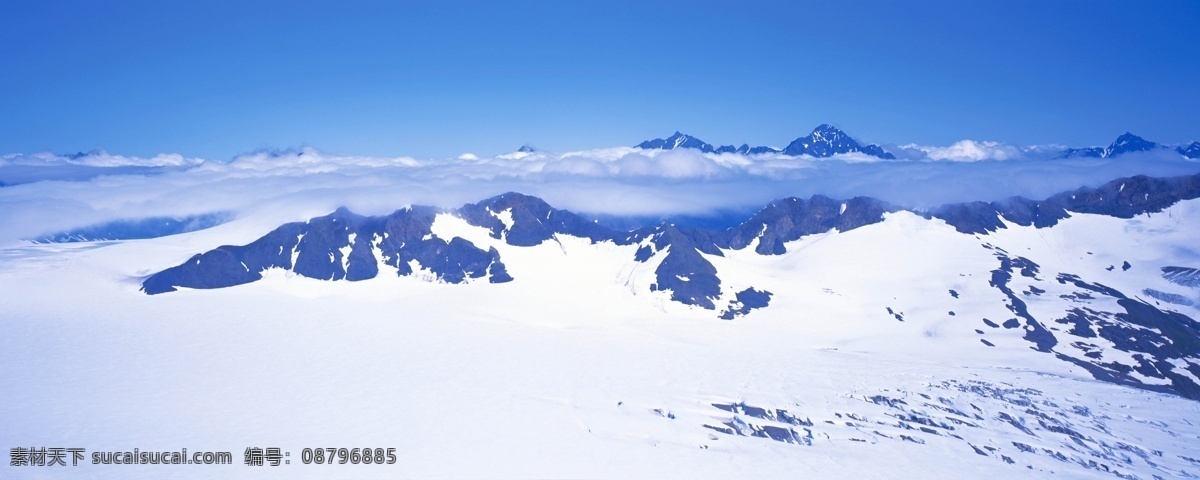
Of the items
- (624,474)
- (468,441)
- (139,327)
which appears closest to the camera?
(624,474)

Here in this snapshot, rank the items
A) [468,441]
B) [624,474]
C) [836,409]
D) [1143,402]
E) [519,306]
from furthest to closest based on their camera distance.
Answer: [519,306]
[1143,402]
[836,409]
[468,441]
[624,474]

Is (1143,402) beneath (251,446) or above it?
beneath

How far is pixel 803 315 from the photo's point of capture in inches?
7303

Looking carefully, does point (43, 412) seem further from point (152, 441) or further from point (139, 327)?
point (139, 327)

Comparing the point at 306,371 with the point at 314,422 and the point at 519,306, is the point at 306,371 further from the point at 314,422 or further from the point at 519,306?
the point at 519,306

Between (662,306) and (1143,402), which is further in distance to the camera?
(662,306)

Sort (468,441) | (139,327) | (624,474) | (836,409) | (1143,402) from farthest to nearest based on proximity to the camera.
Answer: (139,327) → (1143,402) → (836,409) → (468,441) → (624,474)

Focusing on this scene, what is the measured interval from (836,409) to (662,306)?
3435 inches

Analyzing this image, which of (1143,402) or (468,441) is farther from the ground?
(468,441)

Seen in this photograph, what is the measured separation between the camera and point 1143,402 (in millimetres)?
120188

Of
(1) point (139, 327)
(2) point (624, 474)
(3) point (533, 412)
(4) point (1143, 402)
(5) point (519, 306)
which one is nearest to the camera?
(2) point (624, 474)

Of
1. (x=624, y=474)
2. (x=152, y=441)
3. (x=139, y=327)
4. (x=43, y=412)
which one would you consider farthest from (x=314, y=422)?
(x=139, y=327)

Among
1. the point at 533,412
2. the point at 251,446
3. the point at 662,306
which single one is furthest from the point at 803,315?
the point at 251,446

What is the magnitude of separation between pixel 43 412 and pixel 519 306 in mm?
105368
